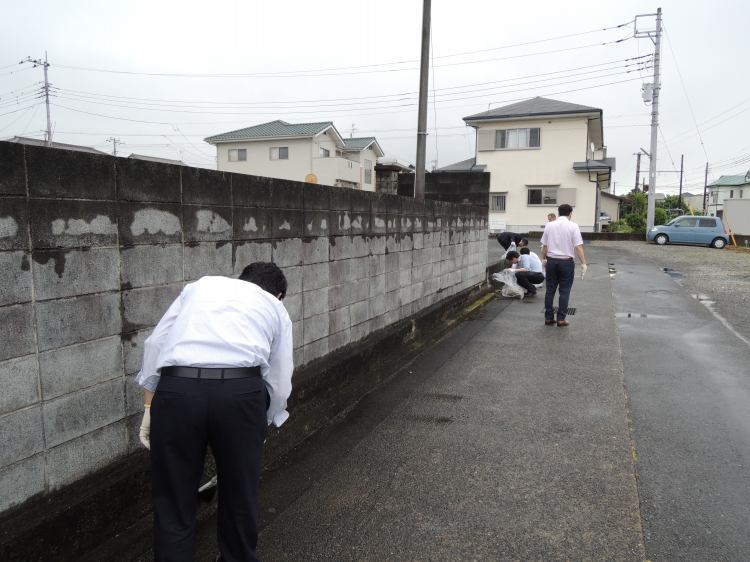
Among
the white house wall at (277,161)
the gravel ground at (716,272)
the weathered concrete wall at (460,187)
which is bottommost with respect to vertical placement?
the gravel ground at (716,272)

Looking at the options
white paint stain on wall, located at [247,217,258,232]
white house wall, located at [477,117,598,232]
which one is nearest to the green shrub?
white house wall, located at [477,117,598,232]

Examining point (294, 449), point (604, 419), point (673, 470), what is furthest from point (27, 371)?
point (604, 419)

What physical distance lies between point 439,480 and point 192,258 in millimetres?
2022

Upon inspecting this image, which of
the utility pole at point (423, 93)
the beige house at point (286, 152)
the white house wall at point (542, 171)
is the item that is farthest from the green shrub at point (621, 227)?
the utility pole at point (423, 93)

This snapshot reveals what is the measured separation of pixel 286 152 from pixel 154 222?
36175 millimetres

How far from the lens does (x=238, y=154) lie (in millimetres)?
38531

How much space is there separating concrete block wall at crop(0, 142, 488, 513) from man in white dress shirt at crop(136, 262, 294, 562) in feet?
1.51

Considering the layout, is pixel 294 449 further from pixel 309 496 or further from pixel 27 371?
pixel 27 371

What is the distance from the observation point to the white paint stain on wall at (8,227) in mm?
2236

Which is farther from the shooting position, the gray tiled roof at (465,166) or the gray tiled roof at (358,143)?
the gray tiled roof at (358,143)

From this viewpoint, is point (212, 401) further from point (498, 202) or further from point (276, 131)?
point (276, 131)

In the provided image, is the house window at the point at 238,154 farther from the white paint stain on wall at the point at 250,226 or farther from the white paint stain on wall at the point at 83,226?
the white paint stain on wall at the point at 83,226

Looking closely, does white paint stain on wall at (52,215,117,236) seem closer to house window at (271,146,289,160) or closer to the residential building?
house window at (271,146,289,160)

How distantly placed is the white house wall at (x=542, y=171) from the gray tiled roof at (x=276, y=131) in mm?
11210
